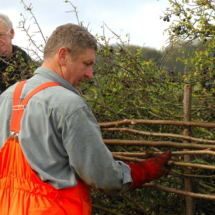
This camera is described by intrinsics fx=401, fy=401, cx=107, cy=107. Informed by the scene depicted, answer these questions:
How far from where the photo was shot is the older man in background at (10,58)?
4.32m

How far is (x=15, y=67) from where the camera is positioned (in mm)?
4484

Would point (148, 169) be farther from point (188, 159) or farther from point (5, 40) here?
point (5, 40)

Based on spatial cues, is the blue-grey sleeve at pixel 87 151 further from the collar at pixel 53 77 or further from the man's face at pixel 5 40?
the man's face at pixel 5 40

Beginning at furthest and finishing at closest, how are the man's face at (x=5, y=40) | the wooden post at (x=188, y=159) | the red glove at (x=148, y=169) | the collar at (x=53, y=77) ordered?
the man's face at (x=5, y=40), the wooden post at (x=188, y=159), the red glove at (x=148, y=169), the collar at (x=53, y=77)

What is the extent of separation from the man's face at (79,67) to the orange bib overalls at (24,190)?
0.16 metres

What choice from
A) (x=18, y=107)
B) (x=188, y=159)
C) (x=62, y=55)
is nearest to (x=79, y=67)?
(x=62, y=55)

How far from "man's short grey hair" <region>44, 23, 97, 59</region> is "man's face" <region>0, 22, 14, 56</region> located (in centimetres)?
223

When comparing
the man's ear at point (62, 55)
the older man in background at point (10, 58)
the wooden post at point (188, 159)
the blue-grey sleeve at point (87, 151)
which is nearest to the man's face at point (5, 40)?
the older man in background at point (10, 58)

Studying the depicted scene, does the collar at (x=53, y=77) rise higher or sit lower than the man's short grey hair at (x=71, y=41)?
lower

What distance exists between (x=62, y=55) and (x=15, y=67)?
7.99ft

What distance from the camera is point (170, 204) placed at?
350 centimetres

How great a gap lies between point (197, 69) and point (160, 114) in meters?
1.02

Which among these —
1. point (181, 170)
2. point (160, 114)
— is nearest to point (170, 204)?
point (181, 170)

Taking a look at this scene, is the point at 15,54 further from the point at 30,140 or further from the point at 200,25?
the point at 30,140
